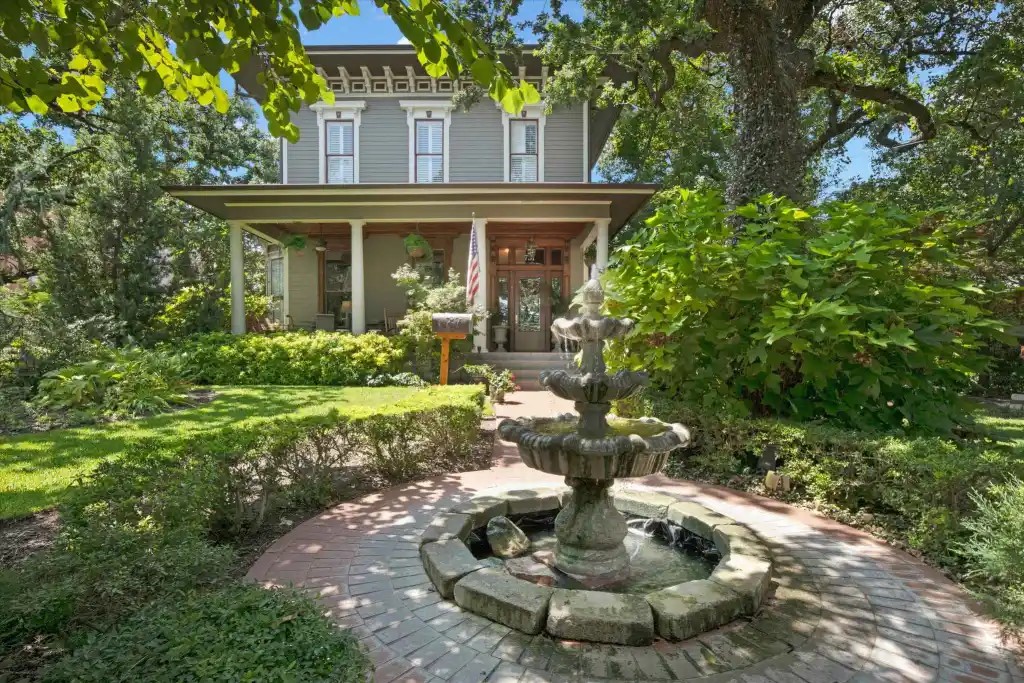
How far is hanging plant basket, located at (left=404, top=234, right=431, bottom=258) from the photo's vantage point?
16.9 m

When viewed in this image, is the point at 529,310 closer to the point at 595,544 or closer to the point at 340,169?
the point at 340,169

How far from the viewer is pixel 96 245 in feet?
47.2

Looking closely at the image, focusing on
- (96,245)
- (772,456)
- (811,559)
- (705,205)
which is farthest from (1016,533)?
(96,245)

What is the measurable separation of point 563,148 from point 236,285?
1110cm

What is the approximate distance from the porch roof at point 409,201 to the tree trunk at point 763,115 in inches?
236

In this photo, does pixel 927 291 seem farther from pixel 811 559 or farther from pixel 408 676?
pixel 408 676

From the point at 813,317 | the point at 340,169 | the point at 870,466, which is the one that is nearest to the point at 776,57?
the point at 813,317

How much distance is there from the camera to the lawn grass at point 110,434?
19.3 ft

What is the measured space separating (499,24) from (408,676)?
13.1m

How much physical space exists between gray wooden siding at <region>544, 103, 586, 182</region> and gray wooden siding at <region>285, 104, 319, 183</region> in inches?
307

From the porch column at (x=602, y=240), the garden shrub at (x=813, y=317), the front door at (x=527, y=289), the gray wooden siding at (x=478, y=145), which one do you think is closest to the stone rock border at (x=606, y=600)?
the garden shrub at (x=813, y=317)

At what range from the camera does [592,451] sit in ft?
11.9

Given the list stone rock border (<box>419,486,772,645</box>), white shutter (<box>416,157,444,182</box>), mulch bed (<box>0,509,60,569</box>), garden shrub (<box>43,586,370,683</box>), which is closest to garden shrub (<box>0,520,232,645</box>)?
garden shrub (<box>43,586,370,683</box>)

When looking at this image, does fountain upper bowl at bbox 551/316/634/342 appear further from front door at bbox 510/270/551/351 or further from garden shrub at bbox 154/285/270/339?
garden shrub at bbox 154/285/270/339
